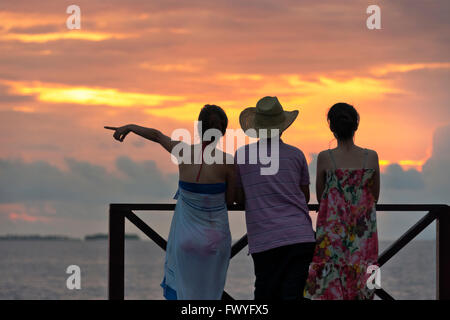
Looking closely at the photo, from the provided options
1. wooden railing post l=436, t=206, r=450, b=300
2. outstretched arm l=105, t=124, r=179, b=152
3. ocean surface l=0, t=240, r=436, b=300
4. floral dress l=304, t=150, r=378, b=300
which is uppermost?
outstretched arm l=105, t=124, r=179, b=152

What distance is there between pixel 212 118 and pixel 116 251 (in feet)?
6.79

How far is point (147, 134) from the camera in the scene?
18.0ft

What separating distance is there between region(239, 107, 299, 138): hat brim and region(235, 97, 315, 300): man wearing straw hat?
0.12ft

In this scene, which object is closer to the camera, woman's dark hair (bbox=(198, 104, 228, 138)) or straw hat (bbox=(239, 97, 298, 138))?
woman's dark hair (bbox=(198, 104, 228, 138))

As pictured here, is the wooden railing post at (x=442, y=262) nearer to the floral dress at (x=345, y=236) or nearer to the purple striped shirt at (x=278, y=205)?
the floral dress at (x=345, y=236)

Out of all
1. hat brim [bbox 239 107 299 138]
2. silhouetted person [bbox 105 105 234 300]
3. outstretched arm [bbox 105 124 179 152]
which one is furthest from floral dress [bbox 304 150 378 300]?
outstretched arm [bbox 105 124 179 152]

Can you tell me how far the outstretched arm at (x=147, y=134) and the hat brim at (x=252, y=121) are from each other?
0.53 m

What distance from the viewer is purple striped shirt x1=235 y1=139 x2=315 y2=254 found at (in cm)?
516

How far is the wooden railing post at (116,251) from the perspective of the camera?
666 cm

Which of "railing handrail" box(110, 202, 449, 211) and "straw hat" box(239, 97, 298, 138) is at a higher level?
"straw hat" box(239, 97, 298, 138)

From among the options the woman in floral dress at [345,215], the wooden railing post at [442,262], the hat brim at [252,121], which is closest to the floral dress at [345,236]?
the woman in floral dress at [345,215]

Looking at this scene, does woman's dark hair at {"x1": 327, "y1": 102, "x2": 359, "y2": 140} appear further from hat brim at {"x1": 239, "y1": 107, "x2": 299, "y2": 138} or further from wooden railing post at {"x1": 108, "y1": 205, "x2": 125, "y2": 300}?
wooden railing post at {"x1": 108, "y1": 205, "x2": 125, "y2": 300}

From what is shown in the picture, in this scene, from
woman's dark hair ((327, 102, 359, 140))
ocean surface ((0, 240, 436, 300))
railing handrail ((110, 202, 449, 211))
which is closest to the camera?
woman's dark hair ((327, 102, 359, 140))
